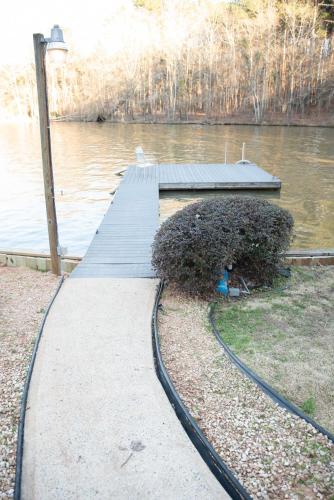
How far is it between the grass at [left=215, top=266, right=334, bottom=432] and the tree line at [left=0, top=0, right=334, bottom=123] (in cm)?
2981

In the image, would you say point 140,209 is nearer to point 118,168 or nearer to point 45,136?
point 45,136

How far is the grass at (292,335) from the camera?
339cm

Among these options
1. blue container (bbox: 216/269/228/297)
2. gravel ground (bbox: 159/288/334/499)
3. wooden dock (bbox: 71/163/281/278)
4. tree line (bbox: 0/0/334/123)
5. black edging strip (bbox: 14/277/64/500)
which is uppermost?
tree line (bbox: 0/0/334/123)

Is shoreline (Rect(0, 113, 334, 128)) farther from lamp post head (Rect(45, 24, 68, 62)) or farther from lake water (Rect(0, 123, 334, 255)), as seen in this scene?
lamp post head (Rect(45, 24, 68, 62))

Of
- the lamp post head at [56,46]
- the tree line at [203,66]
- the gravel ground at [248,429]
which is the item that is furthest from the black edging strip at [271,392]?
the tree line at [203,66]

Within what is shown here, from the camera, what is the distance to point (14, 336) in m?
4.18

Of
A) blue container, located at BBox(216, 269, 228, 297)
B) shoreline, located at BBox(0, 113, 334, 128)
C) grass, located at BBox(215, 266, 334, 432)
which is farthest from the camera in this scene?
shoreline, located at BBox(0, 113, 334, 128)

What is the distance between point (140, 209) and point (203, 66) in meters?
30.2

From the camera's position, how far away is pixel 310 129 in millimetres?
28422

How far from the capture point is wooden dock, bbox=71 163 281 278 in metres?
5.86

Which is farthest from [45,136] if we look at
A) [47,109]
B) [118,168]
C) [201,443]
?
[118,168]

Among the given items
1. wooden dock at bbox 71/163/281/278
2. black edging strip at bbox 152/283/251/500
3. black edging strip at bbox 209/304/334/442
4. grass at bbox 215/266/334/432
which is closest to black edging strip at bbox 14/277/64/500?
black edging strip at bbox 152/283/251/500

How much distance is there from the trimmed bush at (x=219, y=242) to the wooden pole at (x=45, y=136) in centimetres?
157

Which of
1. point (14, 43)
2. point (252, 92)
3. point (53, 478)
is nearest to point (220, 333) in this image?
point (53, 478)
